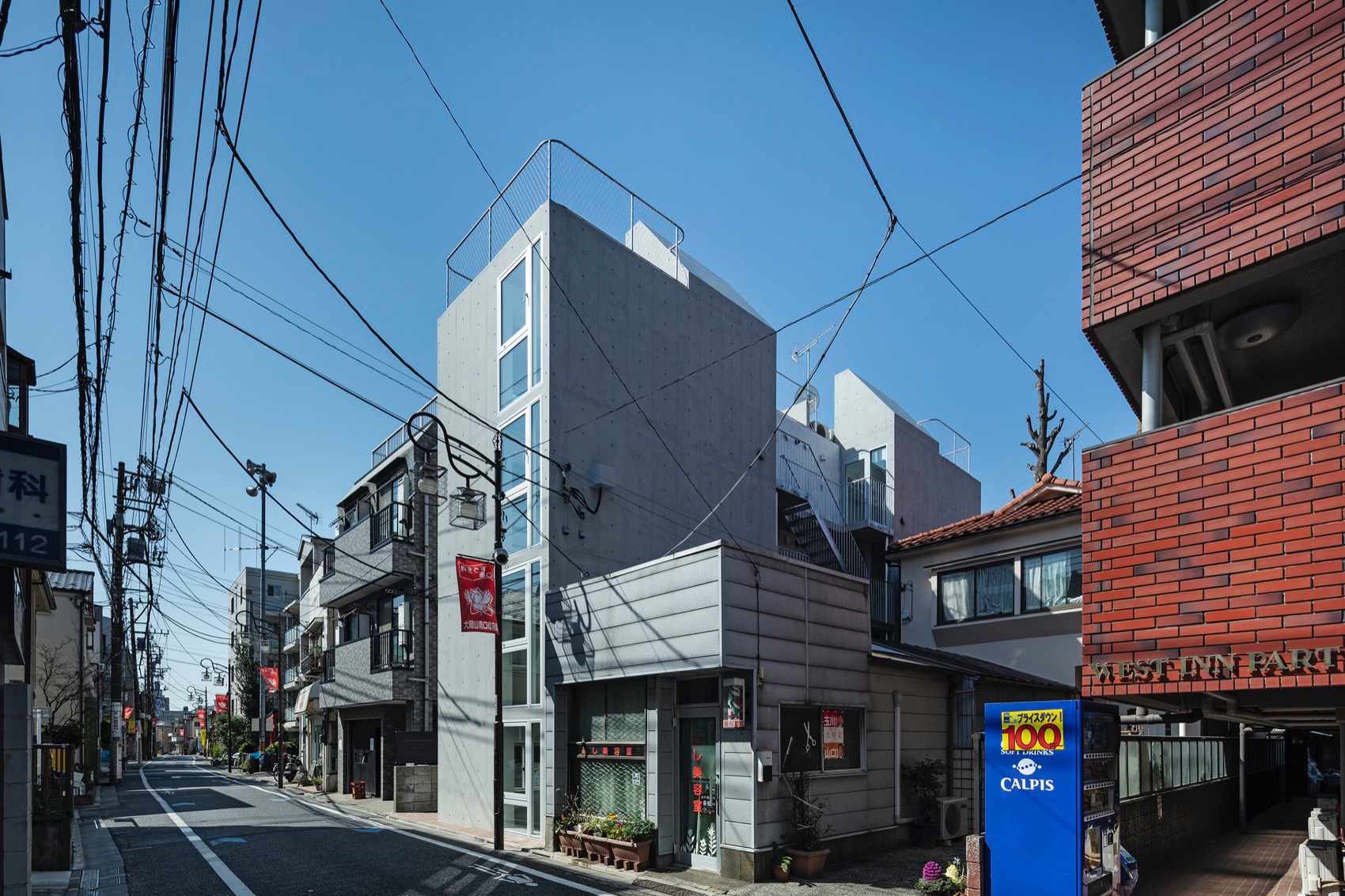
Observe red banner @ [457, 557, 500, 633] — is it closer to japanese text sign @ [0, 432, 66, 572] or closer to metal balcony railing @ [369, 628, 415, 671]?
japanese text sign @ [0, 432, 66, 572]

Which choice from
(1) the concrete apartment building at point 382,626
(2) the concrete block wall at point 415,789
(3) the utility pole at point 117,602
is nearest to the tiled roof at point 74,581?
(3) the utility pole at point 117,602

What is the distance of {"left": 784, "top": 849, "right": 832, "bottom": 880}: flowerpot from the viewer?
12.8 m

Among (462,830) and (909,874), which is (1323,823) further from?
(462,830)

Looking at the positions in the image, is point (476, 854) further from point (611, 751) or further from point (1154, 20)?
point (1154, 20)

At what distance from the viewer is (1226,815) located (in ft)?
55.9

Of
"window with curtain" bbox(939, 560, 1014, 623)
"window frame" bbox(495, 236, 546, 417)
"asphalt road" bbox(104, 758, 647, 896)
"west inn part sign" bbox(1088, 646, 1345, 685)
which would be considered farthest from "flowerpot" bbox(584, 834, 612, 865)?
"window with curtain" bbox(939, 560, 1014, 623)

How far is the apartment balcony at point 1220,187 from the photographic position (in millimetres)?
7238

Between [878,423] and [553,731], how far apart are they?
58.1ft

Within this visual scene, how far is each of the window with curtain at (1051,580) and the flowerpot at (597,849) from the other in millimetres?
10642

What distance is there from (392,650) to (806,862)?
18777mm

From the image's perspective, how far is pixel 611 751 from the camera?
15602mm

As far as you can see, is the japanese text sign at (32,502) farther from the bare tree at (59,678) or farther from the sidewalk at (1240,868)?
the bare tree at (59,678)

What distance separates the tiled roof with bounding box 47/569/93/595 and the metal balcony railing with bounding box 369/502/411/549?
63.8ft

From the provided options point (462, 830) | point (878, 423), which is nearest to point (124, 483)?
point (462, 830)
